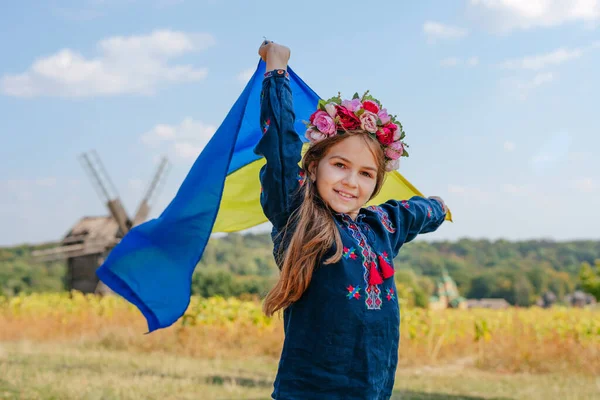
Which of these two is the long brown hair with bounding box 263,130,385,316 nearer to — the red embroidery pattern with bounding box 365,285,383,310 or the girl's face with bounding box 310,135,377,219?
the girl's face with bounding box 310,135,377,219

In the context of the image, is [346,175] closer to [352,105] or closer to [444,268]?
[352,105]

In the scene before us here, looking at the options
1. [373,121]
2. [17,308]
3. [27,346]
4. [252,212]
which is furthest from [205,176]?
[17,308]

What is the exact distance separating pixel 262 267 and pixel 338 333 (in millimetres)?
23114

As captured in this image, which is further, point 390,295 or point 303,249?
point 390,295

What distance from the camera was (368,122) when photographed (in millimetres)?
2627

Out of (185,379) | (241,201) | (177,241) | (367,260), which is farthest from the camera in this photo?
(185,379)

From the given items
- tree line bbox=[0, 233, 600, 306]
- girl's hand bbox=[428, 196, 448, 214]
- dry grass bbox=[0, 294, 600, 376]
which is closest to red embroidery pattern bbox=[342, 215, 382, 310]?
girl's hand bbox=[428, 196, 448, 214]

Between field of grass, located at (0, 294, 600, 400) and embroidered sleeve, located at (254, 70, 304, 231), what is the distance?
3857 mm

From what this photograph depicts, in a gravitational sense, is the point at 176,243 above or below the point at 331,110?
below

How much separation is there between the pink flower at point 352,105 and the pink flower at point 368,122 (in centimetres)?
4

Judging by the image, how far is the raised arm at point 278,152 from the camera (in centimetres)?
242

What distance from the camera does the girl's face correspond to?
8.35 feet

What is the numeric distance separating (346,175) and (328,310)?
1.74 ft

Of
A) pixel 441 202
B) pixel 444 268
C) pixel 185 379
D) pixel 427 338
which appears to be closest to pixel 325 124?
pixel 441 202
